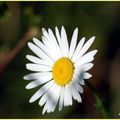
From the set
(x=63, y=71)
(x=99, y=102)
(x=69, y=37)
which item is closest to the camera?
(x=99, y=102)

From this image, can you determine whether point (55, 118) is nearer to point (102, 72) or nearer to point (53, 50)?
point (102, 72)

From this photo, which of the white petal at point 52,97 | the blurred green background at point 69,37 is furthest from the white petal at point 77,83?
the blurred green background at point 69,37

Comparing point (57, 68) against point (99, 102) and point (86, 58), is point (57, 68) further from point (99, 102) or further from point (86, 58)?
point (99, 102)

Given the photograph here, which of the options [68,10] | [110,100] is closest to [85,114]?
[110,100]

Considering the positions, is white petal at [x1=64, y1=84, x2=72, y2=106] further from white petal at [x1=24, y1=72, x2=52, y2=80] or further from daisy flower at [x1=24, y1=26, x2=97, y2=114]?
white petal at [x1=24, y1=72, x2=52, y2=80]

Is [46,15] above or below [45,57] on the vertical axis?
above

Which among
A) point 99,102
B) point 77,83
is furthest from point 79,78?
point 99,102

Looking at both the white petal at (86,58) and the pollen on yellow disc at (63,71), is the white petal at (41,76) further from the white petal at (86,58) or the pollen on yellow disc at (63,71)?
the white petal at (86,58)
